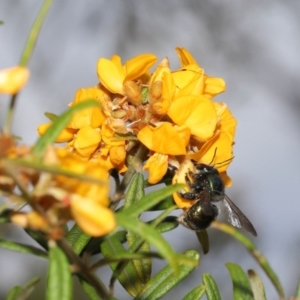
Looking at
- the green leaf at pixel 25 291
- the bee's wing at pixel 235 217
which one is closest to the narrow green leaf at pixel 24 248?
the green leaf at pixel 25 291

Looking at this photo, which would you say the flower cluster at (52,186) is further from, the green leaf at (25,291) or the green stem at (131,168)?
the green stem at (131,168)

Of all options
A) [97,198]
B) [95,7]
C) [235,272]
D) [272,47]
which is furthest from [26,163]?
[272,47]

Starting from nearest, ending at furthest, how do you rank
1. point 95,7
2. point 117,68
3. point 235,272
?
1. point 235,272
2. point 117,68
3. point 95,7

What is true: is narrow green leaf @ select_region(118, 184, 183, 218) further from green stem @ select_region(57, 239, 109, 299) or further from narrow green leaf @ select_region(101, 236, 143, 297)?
narrow green leaf @ select_region(101, 236, 143, 297)

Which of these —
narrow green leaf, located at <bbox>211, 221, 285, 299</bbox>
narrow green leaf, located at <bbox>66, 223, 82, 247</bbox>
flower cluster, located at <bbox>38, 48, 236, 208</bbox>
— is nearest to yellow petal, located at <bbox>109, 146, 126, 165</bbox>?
flower cluster, located at <bbox>38, 48, 236, 208</bbox>

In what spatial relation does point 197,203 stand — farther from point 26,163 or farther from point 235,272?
point 26,163

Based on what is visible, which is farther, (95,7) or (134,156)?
(95,7)
